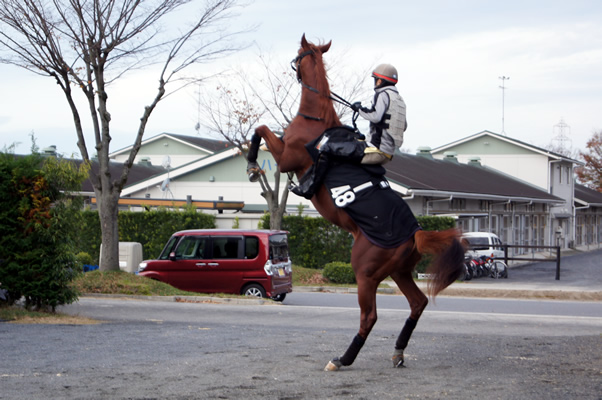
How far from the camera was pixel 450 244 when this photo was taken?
24.3 feet

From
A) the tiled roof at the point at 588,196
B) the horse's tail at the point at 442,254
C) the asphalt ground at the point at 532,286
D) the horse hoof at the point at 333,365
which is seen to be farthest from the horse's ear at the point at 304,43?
the tiled roof at the point at 588,196

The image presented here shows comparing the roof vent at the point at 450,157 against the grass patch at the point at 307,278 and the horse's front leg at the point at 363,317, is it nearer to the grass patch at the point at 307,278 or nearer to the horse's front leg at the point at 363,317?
the grass patch at the point at 307,278

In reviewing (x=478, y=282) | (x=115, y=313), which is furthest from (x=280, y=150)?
(x=478, y=282)

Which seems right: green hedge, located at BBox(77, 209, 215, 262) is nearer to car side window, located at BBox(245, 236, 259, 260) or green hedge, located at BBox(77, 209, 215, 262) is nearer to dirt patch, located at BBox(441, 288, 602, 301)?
A: dirt patch, located at BBox(441, 288, 602, 301)

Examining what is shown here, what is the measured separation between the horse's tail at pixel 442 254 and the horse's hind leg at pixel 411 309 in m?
0.40

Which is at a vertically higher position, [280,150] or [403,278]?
[280,150]

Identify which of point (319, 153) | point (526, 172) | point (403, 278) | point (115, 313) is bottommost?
point (115, 313)

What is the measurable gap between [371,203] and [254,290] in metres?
11.7

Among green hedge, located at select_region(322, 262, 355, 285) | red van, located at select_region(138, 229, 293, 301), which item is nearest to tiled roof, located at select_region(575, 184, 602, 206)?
green hedge, located at select_region(322, 262, 355, 285)

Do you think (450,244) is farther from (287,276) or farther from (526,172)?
(526,172)

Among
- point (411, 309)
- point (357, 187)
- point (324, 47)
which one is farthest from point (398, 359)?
point (324, 47)

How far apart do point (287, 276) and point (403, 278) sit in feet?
38.0

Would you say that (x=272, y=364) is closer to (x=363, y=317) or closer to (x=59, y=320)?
(x=363, y=317)

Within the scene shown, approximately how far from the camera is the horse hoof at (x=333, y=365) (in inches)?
292
